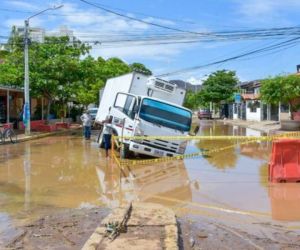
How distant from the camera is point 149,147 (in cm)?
1744

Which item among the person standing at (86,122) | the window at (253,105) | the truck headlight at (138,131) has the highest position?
the window at (253,105)

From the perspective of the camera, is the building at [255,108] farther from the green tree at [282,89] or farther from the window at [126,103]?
the window at [126,103]

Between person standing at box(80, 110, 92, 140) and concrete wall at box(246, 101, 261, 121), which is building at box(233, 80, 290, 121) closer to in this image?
A: concrete wall at box(246, 101, 261, 121)

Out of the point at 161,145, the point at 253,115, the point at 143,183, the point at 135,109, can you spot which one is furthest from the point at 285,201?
the point at 253,115

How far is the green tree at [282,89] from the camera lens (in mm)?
34844

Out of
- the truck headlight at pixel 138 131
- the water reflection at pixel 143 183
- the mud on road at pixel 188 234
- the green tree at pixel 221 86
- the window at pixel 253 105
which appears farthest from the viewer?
the green tree at pixel 221 86

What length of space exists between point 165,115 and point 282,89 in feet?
64.5

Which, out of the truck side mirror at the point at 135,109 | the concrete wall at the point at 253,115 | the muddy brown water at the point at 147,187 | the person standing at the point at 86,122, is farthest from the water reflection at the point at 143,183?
the concrete wall at the point at 253,115

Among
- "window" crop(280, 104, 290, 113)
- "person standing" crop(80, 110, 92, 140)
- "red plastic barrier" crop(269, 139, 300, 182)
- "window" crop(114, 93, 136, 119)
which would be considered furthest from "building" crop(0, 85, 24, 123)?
"window" crop(280, 104, 290, 113)

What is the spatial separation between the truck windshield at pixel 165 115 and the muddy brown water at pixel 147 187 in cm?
139

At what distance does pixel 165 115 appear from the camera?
712 inches

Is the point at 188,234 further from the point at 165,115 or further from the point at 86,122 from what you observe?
the point at 86,122

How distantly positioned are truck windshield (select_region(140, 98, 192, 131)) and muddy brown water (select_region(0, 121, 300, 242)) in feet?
4.55

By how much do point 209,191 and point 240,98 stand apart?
170 ft
